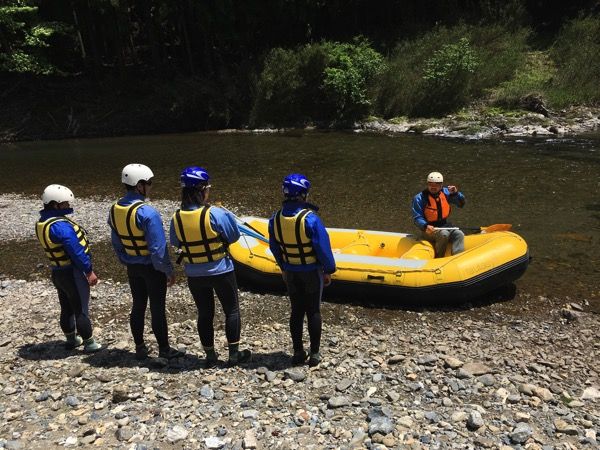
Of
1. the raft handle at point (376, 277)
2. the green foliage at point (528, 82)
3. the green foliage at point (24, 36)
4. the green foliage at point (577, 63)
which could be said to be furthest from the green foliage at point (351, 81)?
the raft handle at point (376, 277)

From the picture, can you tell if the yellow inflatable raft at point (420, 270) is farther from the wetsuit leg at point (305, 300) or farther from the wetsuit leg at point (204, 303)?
the wetsuit leg at point (204, 303)

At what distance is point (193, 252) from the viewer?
4.25m

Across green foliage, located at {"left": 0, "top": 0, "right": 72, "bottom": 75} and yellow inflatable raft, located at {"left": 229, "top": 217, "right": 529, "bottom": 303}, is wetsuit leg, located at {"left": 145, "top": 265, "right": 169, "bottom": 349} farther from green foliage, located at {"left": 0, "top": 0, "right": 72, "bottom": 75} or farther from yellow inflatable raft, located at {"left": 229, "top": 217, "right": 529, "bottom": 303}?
green foliage, located at {"left": 0, "top": 0, "right": 72, "bottom": 75}

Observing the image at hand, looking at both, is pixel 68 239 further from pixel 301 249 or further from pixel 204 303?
pixel 301 249

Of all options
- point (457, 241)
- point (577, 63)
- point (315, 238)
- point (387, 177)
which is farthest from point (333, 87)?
point (315, 238)

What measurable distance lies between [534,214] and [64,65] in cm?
3024

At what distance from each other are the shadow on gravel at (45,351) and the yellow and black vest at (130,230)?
1498 millimetres

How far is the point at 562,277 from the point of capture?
22.9ft

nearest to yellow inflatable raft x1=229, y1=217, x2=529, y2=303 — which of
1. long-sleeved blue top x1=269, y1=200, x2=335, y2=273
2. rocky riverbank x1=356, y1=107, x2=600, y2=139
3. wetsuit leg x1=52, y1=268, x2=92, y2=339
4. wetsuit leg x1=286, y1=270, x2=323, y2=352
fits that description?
wetsuit leg x1=286, y1=270, x2=323, y2=352

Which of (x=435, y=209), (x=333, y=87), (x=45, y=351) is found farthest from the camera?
(x=333, y=87)

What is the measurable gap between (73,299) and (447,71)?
70.3 feet

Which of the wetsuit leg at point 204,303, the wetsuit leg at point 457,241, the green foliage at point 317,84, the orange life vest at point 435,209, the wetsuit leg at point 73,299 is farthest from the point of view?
the green foliage at point 317,84

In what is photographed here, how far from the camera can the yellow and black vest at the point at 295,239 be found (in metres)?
4.28

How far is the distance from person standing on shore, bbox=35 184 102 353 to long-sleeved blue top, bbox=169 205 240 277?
906mm
